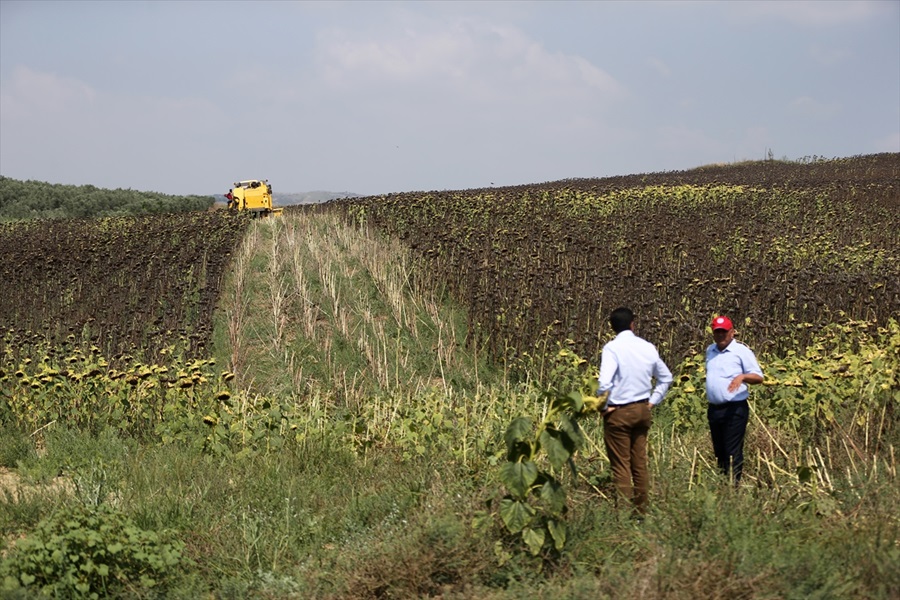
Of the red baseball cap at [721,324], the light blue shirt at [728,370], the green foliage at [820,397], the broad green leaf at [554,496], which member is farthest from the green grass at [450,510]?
the red baseball cap at [721,324]

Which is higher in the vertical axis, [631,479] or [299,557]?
[631,479]

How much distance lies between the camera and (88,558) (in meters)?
5.86

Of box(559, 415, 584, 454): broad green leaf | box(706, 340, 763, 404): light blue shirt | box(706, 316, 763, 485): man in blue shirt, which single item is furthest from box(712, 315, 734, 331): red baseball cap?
box(559, 415, 584, 454): broad green leaf

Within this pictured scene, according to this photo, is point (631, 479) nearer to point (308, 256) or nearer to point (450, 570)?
point (450, 570)

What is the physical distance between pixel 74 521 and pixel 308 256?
13.2 m

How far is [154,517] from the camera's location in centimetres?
673

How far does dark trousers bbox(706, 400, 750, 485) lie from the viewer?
6.98m

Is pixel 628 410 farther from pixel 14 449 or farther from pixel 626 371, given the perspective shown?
pixel 14 449

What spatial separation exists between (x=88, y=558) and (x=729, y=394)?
15.1 ft

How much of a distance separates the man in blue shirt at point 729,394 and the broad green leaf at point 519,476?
1.93 m

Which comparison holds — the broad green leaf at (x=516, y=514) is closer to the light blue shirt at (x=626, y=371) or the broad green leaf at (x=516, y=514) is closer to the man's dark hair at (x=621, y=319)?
the light blue shirt at (x=626, y=371)

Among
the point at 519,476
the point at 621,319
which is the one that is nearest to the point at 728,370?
the point at 621,319

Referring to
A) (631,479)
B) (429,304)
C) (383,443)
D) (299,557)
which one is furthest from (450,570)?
(429,304)

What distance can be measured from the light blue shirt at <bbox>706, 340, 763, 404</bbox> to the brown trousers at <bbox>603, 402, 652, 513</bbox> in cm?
74
